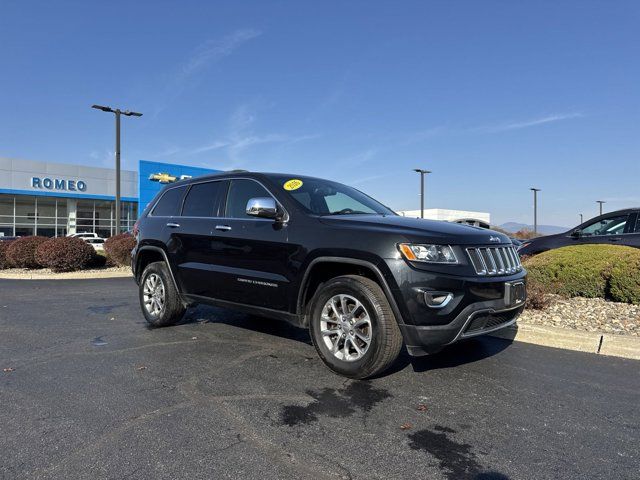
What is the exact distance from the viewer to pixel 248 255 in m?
4.70

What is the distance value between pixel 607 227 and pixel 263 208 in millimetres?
7905

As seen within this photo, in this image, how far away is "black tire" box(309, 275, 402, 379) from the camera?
370 centimetres

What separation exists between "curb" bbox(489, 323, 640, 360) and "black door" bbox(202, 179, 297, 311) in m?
2.60

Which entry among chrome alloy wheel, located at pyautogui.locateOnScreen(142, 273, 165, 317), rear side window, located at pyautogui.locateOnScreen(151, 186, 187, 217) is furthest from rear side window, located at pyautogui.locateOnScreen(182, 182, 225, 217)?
chrome alloy wheel, located at pyautogui.locateOnScreen(142, 273, 165, 317)

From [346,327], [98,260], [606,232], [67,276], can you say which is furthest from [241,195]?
[98,260]

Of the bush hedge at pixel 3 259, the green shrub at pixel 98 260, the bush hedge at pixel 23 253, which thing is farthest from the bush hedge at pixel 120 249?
the bush hedge at pixel 3 259

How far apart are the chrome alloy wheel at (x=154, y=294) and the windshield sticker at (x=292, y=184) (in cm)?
226

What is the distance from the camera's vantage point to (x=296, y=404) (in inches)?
136

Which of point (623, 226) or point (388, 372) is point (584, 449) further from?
point (623, 226)

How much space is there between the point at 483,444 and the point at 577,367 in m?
2.22

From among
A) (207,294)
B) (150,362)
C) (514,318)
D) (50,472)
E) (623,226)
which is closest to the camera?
(50,472)

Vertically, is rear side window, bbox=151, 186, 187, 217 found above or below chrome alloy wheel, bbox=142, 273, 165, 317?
above

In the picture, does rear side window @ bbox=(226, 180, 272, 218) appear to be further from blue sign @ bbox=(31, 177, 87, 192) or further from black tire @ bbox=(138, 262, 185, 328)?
blue sign @ bbox=(31, 177, 87, 192)

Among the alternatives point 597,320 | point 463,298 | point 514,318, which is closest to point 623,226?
point 597,320
